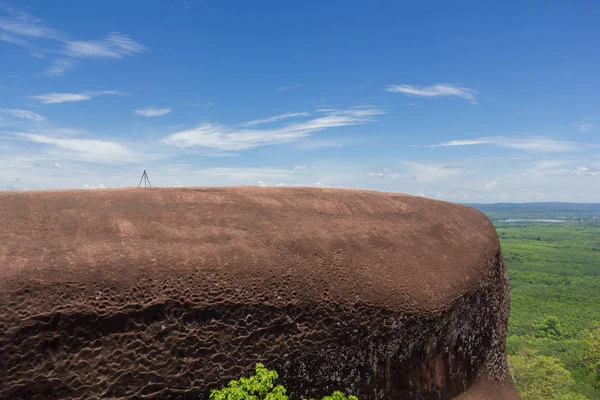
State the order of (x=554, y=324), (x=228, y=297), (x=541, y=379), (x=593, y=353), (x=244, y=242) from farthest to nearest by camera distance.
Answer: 1. (x=554, y=324)
2. (x=541, y=379)
3. (x=593, y=353)
4. (x=244, y=242)
5. (x=228, y=297)

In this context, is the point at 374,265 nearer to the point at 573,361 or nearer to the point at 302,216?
the point at 302,216

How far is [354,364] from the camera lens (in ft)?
45.0

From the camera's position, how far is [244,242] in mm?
14031

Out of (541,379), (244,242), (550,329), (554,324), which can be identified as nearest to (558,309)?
(554,324)

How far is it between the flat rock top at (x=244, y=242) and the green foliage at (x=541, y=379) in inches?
759

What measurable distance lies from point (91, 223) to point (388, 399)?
39.3 ft

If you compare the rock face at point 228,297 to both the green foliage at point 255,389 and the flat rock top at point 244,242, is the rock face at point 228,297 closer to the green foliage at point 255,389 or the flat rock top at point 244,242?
the flat rock top at point 244,242

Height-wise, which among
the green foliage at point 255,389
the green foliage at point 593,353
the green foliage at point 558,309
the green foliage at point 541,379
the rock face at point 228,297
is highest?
the rock face at point 228,297

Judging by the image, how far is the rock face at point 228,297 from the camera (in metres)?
10.7

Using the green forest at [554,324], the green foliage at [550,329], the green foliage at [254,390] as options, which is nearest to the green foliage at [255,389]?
the green foliage at [254,390]

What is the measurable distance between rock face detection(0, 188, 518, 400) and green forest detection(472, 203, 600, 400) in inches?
739

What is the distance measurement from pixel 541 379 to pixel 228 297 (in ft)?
105

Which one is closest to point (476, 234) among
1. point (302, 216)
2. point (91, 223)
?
point (302, 216)

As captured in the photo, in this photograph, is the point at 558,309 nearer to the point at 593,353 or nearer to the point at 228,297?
the point at 593,353
